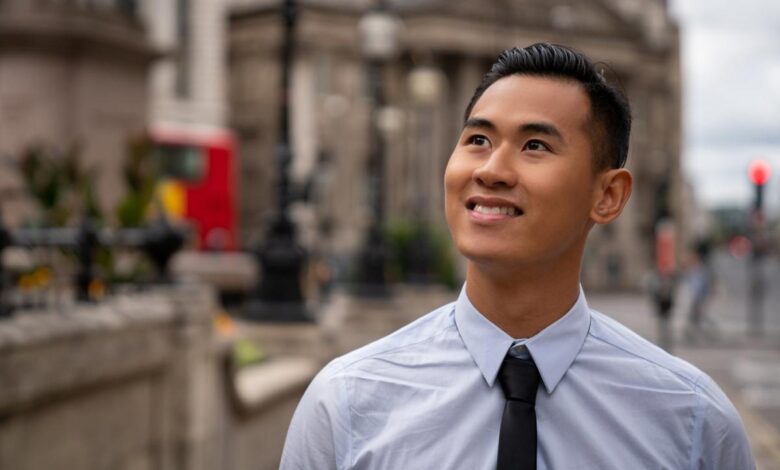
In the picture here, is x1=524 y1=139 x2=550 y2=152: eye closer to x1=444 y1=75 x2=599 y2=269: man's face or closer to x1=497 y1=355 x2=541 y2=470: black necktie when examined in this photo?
x1=444 y1=75 x2=599 y2=269: man's face

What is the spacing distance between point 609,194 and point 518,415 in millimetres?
574

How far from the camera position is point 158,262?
28.1 ft

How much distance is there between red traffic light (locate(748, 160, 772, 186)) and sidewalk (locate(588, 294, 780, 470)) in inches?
154

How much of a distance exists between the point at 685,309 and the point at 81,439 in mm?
40809

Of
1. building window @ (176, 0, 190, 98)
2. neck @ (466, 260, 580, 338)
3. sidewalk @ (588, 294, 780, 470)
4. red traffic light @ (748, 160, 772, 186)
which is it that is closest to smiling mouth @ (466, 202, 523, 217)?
neck @ (466, 260, 580, 338)

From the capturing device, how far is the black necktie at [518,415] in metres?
2.10

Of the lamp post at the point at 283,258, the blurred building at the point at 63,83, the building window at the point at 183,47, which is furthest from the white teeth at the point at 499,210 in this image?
the building window at the point at 183,47

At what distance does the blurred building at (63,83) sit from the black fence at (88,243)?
14.6 feet

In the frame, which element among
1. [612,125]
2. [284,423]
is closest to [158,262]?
[284,423]

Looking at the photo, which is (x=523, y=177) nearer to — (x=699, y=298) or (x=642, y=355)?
(x=642, y=355)

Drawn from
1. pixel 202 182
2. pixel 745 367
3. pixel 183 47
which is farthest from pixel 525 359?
pixel 183 47

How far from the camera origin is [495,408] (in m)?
2.18

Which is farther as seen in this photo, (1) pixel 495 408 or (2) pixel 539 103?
(2) pixel 539 103

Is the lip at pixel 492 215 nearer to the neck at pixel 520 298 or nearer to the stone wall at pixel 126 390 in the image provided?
the neck at pixel 520 298
